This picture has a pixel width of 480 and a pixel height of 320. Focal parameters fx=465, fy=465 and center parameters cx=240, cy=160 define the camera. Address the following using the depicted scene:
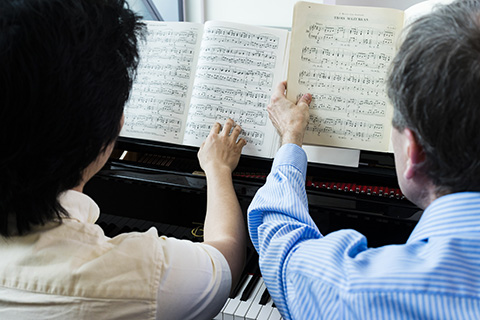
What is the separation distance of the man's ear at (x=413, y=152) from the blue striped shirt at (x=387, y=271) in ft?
0.28

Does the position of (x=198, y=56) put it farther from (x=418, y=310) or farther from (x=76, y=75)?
(x=418, y=310)

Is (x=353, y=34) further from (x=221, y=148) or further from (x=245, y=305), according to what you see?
(x=245, y=305)

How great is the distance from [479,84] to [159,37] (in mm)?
1230

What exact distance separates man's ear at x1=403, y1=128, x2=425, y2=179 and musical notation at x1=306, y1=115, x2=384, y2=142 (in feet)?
1.83

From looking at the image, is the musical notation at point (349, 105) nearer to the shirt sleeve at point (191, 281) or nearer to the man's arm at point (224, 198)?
the man's arm at point (224, 198)

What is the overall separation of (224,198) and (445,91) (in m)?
0.76

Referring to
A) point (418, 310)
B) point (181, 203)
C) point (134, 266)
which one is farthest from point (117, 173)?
point (418, 310)

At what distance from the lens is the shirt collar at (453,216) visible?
84 cm

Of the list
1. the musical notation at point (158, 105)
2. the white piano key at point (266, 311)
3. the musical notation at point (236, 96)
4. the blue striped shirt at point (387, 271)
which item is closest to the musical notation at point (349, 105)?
the musical notation at point (236, 96)

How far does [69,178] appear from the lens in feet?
3.17

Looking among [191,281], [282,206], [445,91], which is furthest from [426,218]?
[191,281]

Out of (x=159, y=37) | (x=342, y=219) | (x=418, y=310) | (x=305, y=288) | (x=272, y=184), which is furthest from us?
(x=159, y=37)

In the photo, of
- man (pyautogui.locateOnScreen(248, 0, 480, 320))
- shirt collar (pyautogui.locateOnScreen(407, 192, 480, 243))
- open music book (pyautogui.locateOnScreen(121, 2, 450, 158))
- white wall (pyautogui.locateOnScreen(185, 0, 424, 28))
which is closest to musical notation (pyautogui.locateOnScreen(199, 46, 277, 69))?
open music book (pyautogui.locateOnScreen(121, 2, 450, 158))

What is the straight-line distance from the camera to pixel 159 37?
1.74 meters
